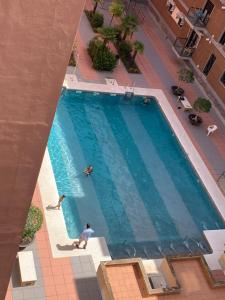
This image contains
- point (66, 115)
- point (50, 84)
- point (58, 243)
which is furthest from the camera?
point (66, 115)

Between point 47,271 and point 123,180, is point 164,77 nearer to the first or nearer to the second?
point 123,180

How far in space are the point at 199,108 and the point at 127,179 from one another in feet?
21.9

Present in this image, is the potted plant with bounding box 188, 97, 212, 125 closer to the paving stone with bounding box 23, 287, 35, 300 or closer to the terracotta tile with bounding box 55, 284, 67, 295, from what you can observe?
the terracotta tile with bounding box 55, 284, 67, 295

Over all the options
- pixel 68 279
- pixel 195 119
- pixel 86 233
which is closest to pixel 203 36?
pixel 195 119

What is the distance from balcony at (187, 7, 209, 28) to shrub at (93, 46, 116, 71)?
6535 mm

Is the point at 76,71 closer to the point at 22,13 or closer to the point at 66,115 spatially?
the point at 66,115

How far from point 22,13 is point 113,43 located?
27103 millimetres

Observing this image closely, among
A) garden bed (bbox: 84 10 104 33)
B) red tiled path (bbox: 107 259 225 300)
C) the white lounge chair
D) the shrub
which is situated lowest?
red tiled path (bbox: 107 259 225 300)

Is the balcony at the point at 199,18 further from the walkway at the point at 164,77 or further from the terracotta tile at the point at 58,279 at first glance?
the terracotta tile at the point at 58,279

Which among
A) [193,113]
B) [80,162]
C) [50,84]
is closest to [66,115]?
[80,162]

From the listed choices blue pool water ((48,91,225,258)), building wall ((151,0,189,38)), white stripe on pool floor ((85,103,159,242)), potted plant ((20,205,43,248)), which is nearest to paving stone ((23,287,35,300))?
potted plant ((20,205,43,248))

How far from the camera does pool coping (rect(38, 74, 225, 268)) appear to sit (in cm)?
1521

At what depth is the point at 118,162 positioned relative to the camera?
67.0 feet

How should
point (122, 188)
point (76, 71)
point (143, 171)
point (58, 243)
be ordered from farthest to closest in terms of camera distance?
point (76, 71) → point (143, 171) → point (122, 188) → point (58, 243)
